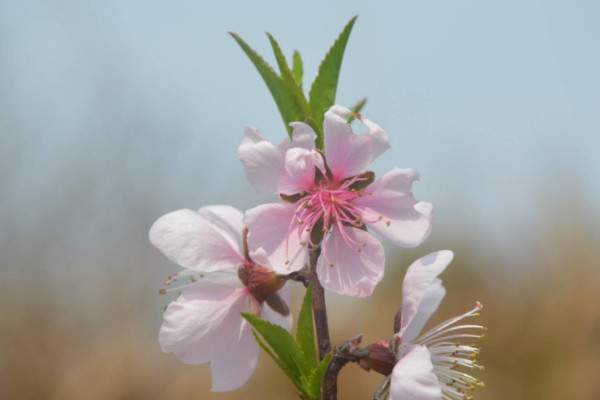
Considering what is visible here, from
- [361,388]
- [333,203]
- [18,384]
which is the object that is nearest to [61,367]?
[18,384]

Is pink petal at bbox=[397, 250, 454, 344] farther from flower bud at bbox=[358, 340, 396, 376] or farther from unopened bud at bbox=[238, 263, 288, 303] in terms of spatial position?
unopened bud at bbox=[238, 263, 288, 303]

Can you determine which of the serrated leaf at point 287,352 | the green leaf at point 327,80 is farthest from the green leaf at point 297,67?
the serrated leaf at point 287,352

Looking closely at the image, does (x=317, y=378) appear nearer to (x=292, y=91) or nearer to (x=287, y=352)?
(x=287, y=352)

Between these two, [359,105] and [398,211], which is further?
[359,105]

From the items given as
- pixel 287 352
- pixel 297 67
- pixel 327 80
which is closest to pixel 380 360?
pixel 287 352

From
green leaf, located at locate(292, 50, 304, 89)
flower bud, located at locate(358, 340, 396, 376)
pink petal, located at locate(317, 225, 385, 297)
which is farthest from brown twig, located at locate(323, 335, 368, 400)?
green leaf, located at locate(292, 50, 304, 89)
